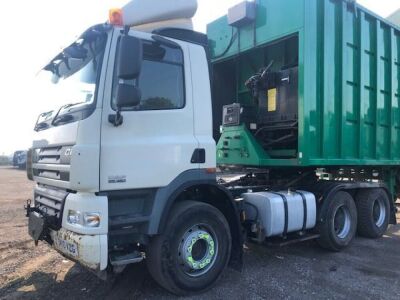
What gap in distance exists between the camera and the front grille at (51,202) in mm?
4145

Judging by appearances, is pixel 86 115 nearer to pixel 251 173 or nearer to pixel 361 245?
pixel 251 173

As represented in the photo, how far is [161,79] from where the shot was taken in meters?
4.32

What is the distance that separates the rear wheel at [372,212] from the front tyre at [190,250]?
10.8 ft

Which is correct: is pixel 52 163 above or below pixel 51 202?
above

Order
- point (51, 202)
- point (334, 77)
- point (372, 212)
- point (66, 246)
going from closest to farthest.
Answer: point (66, 246)
point (51, 202)
point (334, 77)
point (372, 212)

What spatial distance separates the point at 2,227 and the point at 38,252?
230 centimetres

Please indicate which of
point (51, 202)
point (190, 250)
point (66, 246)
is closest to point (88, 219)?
point (66, 246)

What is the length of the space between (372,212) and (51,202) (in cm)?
523

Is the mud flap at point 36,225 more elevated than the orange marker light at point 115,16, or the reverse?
the orange marker light at point 115,16

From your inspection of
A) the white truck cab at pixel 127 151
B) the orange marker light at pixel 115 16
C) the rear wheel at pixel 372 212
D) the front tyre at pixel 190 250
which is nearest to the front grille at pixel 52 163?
the white truck cab at pixel 127 151

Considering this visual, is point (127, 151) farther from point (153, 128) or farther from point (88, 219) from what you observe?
point (88, 219)

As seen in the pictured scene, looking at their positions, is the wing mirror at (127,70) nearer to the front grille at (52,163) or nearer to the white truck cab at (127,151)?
the white truck cab at (127,151)

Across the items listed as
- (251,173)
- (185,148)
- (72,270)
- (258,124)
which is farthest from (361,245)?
(72,270)

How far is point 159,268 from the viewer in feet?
13.9
